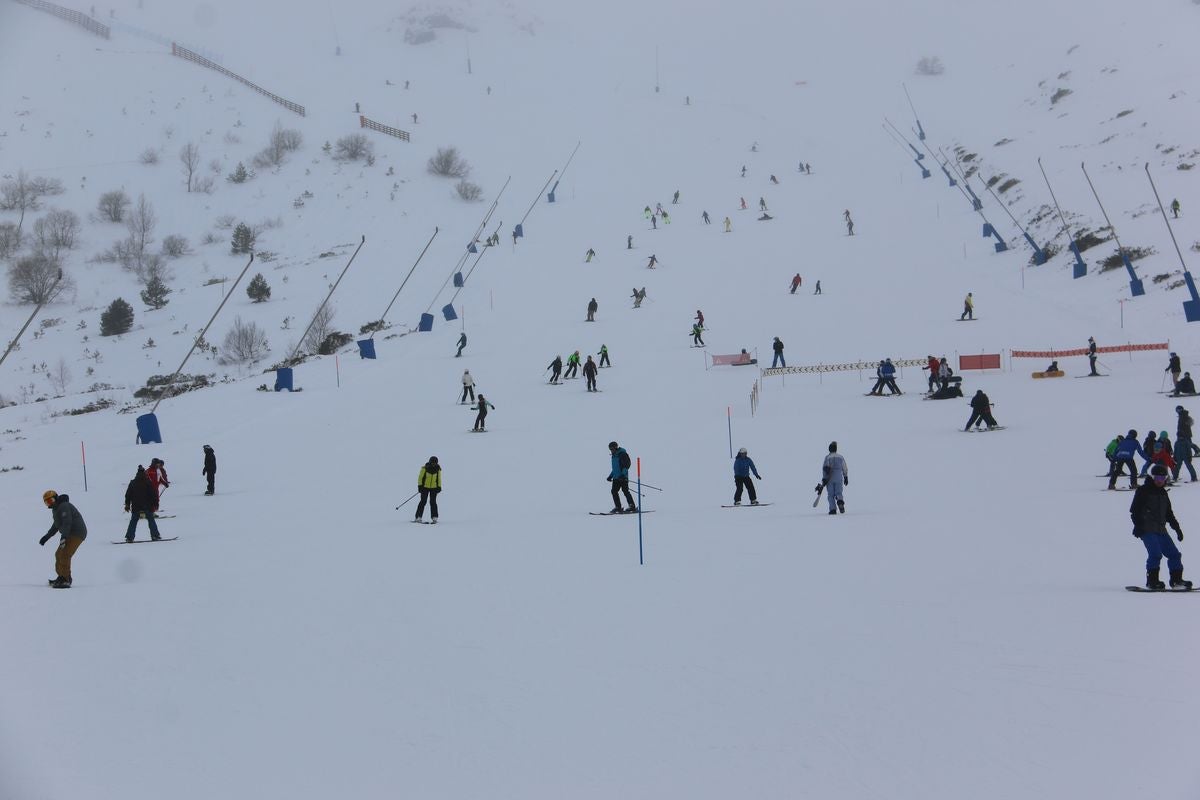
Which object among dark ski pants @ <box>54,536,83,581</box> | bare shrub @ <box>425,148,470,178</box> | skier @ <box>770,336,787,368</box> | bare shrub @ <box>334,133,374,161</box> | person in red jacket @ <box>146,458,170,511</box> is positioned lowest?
dark ski pants @ <box>54,536,83,581</box>

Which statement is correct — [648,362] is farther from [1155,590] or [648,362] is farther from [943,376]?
[1155,590]

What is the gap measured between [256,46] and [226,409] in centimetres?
8314

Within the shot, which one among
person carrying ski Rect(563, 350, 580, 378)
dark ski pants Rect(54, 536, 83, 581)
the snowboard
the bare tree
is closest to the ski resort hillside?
dark ski pants Rect(54, 536, 83, 581)

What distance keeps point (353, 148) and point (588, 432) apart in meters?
51.9

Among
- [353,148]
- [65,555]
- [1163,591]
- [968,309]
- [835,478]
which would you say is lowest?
[1163,591]

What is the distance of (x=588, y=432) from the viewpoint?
24219mm

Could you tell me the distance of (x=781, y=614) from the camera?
985 cm

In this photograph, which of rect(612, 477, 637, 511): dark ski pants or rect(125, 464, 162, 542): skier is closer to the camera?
rect(125, 464, 162, 542): skier

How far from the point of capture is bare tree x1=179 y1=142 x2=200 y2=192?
66.5 meters

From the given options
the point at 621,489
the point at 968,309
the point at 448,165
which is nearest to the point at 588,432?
the point at 621,489

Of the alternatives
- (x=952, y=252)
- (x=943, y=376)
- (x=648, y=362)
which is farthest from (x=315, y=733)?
(x=952, y=252)

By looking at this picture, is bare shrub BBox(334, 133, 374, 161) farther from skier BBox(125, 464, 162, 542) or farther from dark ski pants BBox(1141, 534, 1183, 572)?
dark ski pants BBox(1141, 534, 1183, 572)

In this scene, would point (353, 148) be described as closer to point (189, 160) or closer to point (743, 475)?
point (189, 160)

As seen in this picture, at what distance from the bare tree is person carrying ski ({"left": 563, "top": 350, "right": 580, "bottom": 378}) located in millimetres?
45043
